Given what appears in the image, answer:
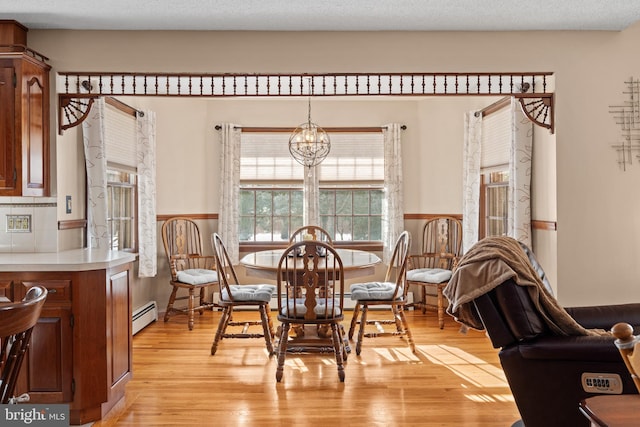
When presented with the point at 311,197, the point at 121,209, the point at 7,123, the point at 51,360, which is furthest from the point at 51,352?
the point at 311,197

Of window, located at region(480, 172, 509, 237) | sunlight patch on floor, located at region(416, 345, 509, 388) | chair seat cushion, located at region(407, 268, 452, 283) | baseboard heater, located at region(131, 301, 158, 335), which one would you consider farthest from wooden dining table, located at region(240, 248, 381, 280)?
window, located at region(480, 172, 509, 237)

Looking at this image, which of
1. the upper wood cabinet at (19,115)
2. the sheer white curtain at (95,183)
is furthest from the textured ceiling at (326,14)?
the sheer white curtain at (95,183)

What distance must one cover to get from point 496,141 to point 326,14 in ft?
7.94

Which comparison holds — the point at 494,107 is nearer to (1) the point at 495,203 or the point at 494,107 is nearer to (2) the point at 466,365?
(1) the point at 495,203

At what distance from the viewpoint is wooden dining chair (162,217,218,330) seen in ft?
16.4

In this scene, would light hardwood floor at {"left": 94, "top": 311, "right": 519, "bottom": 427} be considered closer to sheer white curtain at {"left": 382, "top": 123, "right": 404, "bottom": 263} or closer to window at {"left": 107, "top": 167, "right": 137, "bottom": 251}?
window at {"left": 107, "top": 167, "right": 137, "bottom": 251}

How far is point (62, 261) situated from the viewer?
275 centimetres

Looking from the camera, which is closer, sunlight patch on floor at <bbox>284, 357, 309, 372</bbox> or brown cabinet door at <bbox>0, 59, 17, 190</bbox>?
brown cabinet door at <bbox>0, 59, 17, 190</bbox>

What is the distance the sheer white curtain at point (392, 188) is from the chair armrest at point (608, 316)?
10.5ft

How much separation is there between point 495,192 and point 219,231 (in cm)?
298

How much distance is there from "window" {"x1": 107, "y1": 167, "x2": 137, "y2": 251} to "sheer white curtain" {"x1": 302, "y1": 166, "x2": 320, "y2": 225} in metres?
1.87

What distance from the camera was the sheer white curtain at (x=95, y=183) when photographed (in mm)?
3775

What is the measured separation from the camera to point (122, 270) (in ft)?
9.83

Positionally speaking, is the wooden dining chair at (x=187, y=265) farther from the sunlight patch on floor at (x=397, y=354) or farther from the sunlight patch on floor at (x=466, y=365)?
the sunlight patch on floor at (x=466, y=365)
